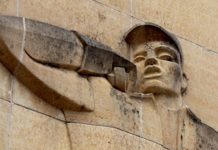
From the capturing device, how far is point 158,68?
632 cm

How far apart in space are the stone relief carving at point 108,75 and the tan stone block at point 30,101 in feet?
0.08

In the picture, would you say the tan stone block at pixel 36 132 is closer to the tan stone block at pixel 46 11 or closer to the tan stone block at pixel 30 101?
the tan stone block at pixel 30 101

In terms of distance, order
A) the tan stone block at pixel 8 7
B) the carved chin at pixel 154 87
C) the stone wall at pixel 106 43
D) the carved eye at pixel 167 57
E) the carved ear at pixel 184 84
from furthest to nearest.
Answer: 1. the carved ear at pixel 184 84
2. the carved eye at pixel 167 57
3. the carved chin at pixel 154 87
4. the tan stone block at pixel 8 7
5. the stone wall at pixel 106 43

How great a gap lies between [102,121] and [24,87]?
0.41m

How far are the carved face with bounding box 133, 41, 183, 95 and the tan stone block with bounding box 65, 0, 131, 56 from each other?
108 mm

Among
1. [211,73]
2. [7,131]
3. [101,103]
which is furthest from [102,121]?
[211,73]

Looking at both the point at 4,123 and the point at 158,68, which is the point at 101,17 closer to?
the point at 158,68

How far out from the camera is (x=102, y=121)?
5973mm

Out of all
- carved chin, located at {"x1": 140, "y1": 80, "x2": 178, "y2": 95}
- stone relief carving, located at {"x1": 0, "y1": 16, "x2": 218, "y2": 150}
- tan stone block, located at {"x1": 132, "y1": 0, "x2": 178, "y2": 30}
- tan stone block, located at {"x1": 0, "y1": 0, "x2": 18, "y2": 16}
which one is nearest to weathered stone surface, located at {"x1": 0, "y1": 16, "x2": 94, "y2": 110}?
stone relief carving, located at {"x1": 0, "y1": 16, "x2": 218, "y2": 150}

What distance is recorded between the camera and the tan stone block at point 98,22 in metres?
6.32

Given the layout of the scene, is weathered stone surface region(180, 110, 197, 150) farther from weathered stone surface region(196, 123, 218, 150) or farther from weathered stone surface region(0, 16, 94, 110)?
weathered stone surface region(0, 16, 94, 110)

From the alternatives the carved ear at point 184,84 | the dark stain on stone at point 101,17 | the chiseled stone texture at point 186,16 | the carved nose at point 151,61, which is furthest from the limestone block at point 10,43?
the carved ear at point 184,84

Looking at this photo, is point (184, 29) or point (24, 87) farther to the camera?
point (184, 29)

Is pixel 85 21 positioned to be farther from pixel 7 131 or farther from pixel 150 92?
pixel 7 131
